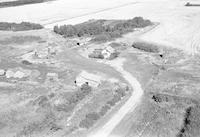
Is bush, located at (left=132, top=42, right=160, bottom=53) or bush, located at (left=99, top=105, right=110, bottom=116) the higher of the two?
bush, located at (left=132, top=42, right=160, bottom=53)

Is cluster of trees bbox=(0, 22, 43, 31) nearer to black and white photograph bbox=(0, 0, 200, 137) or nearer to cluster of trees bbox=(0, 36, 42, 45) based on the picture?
black and white photograph bbox=(0, 0, 200, 137)

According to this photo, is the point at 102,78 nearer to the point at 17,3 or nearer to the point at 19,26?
the point at 19,26

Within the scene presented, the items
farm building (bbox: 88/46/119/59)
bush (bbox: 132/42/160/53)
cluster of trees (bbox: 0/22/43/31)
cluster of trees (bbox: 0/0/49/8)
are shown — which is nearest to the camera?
farm building (bbox: 88/46/119/59)

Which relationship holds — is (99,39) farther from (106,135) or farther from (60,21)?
(106,135)

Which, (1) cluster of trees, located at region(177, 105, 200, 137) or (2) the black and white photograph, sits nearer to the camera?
(1) cluster of trees, located at region(177, 105, 200, 137)

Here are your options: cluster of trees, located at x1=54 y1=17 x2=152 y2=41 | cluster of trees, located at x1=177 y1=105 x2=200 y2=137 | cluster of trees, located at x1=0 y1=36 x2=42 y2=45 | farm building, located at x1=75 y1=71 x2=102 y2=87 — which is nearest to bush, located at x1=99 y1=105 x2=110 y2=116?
farm building, located at x1=75 y1=71 x2=102 y2=87

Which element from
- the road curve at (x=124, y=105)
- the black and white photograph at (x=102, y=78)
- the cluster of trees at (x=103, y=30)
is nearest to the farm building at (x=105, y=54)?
the black and white photograph at (x=102, y=78)

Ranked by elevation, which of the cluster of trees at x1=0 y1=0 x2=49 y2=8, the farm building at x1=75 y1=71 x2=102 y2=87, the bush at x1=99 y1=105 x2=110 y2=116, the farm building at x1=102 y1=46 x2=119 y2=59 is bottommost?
the bush at x1=99 y1=105 x2=110 y2=116
